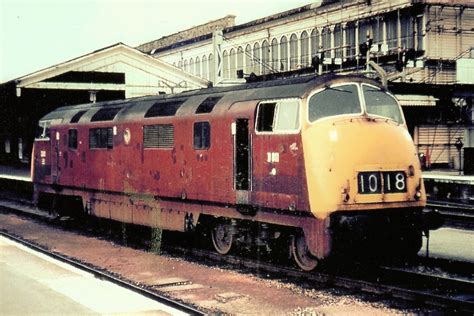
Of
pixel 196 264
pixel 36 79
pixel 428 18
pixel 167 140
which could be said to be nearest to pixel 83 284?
pixel 196 264

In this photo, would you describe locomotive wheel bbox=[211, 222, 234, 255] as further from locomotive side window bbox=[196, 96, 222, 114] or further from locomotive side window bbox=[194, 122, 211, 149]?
locomotive side window bbox=[196, 96, 222, 114]

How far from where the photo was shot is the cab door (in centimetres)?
1311

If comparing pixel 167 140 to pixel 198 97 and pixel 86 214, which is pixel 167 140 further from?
pixel 86 214

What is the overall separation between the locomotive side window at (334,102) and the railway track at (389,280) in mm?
2866

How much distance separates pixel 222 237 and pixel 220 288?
2.99 meters

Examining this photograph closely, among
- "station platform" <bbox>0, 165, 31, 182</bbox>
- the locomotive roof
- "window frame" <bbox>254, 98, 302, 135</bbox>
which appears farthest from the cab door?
"station platform" <bbox>0, 165, 31, 182</bbox>

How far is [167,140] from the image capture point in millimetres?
15789

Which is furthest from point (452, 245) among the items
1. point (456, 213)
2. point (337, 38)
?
point (337, 38)

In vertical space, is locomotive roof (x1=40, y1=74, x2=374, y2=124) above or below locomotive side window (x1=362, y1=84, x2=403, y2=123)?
above

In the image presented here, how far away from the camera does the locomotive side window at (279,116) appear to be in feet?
39.5

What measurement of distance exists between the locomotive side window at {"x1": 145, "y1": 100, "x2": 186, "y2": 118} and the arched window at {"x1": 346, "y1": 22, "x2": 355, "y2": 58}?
1111 inches

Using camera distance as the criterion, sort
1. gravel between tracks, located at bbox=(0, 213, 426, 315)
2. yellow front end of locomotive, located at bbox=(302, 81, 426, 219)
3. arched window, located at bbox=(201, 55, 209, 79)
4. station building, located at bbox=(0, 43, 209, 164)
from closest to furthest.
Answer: gravel between tracks, located at bbox=(0, 213, 426, 315), yellow front end of locomotive, located at bbox=(302, 81, 426, 219), station building, located at bbox=(0, 43, 209, 164), arched window, located at bbox=(201, 55, 209, 79)

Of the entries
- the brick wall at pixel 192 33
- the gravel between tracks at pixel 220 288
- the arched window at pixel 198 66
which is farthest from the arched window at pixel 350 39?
the gravel between tracks at pixel 220 288

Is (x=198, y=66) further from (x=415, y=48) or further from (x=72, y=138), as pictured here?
(x=72, y=138)
